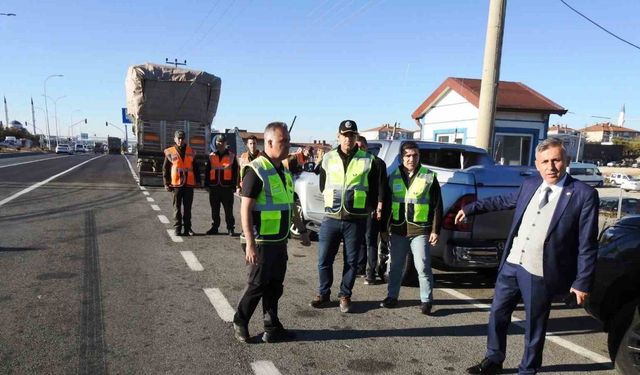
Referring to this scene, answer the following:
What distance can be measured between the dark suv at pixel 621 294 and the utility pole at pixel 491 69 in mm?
5877

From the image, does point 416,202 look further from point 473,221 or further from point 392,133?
point 392,133

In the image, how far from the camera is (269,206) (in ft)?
11.8

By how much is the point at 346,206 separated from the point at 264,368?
1.76 m

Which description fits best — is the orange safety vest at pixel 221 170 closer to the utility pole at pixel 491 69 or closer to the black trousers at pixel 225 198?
the black trousers at pixel 225 198

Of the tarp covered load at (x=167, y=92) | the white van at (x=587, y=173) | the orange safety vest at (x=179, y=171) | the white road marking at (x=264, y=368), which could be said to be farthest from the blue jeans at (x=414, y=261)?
the white van at (x=587, y=173)

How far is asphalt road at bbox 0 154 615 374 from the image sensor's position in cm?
336

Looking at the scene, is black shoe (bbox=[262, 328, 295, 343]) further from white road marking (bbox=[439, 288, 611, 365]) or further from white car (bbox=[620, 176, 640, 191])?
white car (bbox=[620, 176, 640, 191])

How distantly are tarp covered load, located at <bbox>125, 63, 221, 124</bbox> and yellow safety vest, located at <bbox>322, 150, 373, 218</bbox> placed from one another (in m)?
12.0

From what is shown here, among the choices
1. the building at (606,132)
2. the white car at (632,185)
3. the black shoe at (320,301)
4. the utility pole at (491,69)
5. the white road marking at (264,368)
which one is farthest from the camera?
the building at (606,132)

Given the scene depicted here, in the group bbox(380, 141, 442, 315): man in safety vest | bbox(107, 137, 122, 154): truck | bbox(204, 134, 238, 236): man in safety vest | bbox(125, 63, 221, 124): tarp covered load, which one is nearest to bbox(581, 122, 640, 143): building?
bbox(107, 137, 122, 154): truck

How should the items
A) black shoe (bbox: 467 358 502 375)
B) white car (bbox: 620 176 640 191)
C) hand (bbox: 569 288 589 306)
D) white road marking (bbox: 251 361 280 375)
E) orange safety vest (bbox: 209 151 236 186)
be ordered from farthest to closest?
white car (bbox: 620 176 640 191)
orange safety vest (bbox: 209 151 236 186)
black shoe (bbox: 467 358 502 375)
white road marking (bbox: 251 361 280 375)
hand (bbox: 569 288 589 306)

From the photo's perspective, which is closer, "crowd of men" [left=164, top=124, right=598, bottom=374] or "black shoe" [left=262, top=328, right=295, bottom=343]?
"crowd of men" [left=164, top=124, right=598, bottom=374]

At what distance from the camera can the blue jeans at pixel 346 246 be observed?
14.7ft

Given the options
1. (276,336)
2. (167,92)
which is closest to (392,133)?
(167,92)
